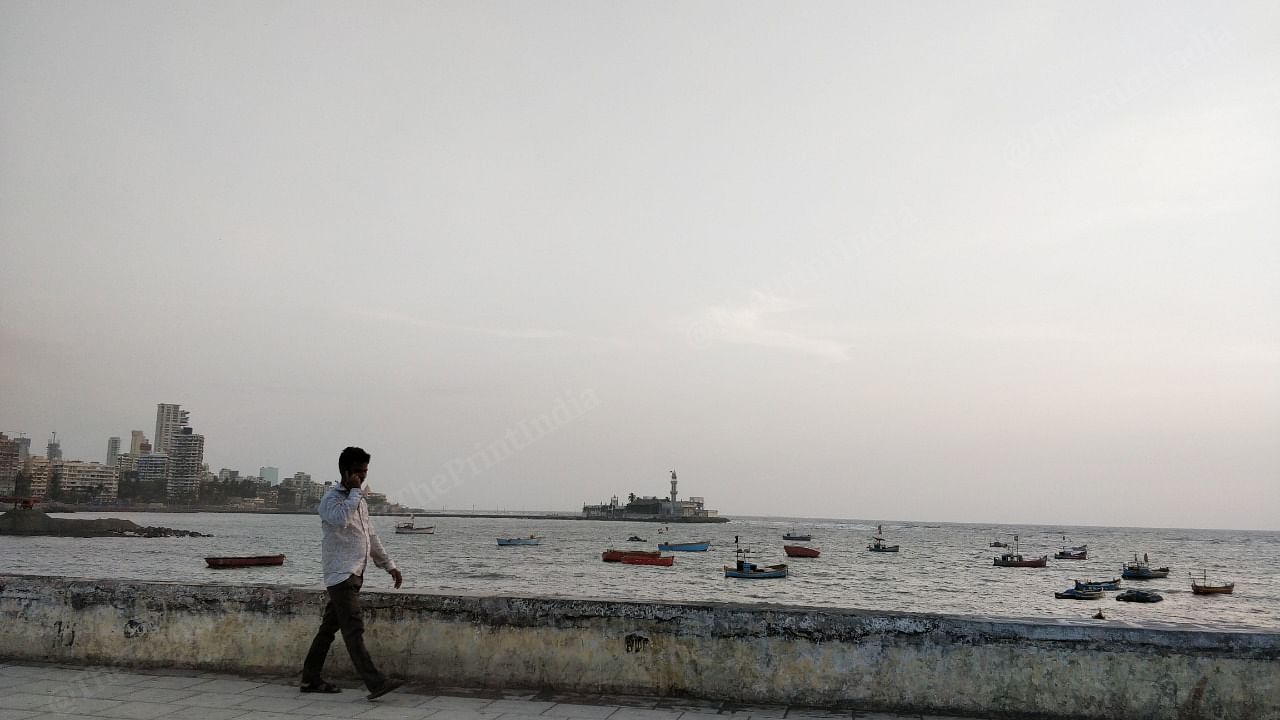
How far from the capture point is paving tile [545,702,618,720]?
4777mm

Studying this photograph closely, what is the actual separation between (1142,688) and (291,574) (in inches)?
2273

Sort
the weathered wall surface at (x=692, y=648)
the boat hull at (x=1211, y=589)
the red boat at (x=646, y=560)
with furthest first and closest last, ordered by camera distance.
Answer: the red boat at (x=646, y=560)
the boat hull at (x=1211, y=589)
the weathered wall surface at (x=692, y=648)

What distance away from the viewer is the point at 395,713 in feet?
15.7

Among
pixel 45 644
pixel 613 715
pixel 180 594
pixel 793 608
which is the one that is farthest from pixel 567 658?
pixel 45 644

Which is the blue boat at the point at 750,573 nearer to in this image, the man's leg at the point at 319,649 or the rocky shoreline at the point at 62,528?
the man's leg at the point at 319,649

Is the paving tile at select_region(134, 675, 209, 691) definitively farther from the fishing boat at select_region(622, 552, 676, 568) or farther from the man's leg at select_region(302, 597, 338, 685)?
the fishing boat at select_region(622, 552, 676, 568)

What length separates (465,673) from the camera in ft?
18.5

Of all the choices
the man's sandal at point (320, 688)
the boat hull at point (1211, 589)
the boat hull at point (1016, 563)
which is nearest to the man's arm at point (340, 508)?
the man's sandal at point (320, 688)

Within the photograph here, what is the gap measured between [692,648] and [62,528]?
409 ft

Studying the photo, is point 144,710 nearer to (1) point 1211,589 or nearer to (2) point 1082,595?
(2) point 1082,595

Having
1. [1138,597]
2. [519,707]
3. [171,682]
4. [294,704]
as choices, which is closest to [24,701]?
[171,682]

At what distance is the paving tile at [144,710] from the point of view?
470 cm

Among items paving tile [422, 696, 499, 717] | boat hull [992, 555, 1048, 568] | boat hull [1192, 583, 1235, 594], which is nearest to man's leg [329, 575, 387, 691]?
paving tile [422, 696, 499, 717]

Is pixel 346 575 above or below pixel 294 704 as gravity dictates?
above
